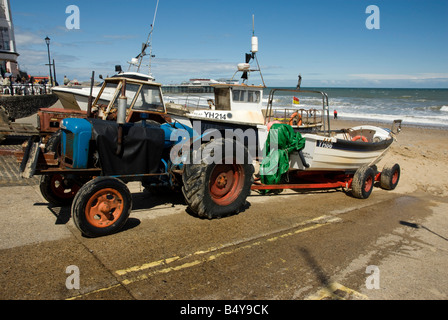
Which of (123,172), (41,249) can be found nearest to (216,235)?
(123,172)

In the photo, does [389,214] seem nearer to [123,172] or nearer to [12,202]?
[123,172]

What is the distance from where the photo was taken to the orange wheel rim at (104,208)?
14.0 feet

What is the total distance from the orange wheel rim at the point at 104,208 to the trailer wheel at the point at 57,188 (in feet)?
4.73

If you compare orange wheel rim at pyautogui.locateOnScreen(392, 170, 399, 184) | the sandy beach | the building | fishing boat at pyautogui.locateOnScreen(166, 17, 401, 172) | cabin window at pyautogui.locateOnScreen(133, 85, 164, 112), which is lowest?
the sandy beach

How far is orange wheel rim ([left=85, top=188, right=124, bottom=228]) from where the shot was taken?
4.27 metres

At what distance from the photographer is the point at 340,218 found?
19.5 ft

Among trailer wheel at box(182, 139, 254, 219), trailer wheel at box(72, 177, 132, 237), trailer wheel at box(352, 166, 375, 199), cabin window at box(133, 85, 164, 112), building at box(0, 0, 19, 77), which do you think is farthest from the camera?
building at box(0, 0, 19, 77)

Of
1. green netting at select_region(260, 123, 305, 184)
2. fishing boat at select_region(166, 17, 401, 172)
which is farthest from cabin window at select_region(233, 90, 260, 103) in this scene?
green netting at select_region(260, 123, 305, 184)

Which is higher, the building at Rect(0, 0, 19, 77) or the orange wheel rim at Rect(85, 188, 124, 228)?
the building at Rect(0, 0, 19, 77)

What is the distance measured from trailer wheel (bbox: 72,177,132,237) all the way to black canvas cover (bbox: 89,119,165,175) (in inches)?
16.1

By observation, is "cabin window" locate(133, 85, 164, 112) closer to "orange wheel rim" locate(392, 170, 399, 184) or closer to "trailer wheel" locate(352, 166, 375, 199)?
"trailer wheel" locate(352, 166, 375, 199)

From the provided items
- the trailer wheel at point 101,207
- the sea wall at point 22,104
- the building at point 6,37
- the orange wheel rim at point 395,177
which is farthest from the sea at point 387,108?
the building at point 6,37

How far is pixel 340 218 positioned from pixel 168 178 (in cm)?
310

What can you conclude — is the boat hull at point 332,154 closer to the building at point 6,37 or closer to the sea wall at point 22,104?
the sea wall at point 22,104
